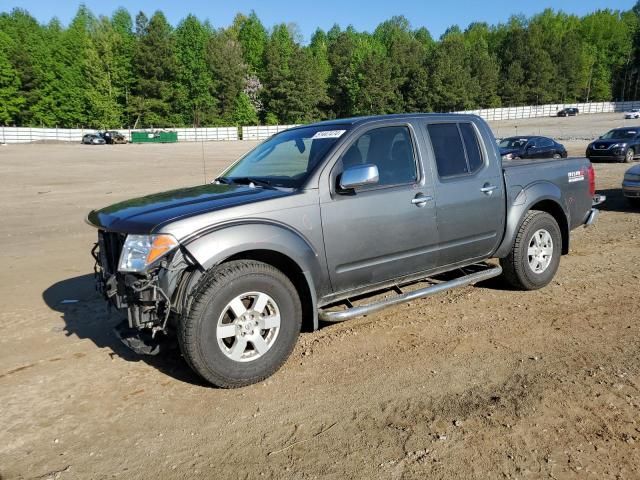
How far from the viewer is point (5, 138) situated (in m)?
59.4

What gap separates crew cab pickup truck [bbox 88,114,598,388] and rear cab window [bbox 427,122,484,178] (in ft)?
0.05

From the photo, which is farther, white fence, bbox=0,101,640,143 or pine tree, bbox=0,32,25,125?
pine tree, bbox=0,32,25,125

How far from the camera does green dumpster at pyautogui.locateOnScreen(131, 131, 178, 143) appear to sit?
2547 inches

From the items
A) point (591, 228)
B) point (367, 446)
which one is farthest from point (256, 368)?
point (591, 228)

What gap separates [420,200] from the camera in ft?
15.2

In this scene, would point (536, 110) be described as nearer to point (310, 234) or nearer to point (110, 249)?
point (310, 234)

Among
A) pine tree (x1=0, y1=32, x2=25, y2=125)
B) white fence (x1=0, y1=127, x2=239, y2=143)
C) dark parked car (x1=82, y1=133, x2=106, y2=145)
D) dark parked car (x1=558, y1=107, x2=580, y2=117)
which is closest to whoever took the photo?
dark parked car (x1=82, y1=133, x2=106, y2=145)

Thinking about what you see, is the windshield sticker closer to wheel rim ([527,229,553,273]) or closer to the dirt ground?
wheel rim ([527,229,553,273])

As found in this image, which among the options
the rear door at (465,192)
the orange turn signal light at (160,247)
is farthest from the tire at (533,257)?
the orange turn signal light at (160,247)

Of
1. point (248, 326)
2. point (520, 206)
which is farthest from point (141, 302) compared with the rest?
point (520, 206)

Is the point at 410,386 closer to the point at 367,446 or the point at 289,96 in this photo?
the point at 367,446

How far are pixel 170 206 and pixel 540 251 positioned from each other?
12.9 feet

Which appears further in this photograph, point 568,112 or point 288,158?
point 568,112

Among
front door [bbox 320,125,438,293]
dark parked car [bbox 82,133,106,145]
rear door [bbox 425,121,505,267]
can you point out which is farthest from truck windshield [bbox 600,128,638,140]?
dark parked car [bbox 82,133,106,145]
